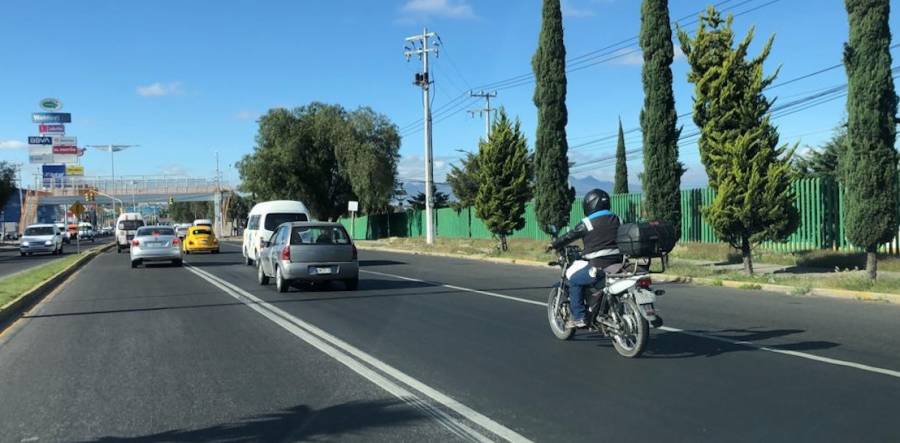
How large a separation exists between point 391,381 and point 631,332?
8.48 feet

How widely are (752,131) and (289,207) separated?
1406 cm

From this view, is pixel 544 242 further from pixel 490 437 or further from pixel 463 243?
pixel 490 437

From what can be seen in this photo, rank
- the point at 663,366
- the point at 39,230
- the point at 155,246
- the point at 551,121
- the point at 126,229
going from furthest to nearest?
the point at 126,229 < the point at 39,230 < the point at 551,121 < the point at 155,246 < the point at 663,366

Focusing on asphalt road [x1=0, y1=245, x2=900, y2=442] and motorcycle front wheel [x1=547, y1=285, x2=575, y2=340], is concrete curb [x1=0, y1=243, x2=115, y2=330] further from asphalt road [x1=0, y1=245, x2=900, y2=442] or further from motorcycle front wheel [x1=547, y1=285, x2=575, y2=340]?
motorcycle front wheel [x1=547, y1=285, x2=575, y2=340]

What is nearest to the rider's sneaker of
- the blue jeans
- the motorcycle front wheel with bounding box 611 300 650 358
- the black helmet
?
the blue jeans

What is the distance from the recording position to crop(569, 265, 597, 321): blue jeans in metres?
7.84

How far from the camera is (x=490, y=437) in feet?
16.5

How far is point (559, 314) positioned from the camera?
8.73m

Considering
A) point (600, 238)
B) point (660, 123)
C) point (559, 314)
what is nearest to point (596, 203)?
point (600, 238)

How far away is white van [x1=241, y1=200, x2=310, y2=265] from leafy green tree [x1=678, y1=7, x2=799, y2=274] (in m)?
12.6

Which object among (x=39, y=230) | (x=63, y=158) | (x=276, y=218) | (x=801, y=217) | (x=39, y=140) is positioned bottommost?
(x=801, y=217)

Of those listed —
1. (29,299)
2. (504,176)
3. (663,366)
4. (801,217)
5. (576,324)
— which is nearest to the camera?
(663,366)

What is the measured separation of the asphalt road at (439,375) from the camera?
529 cm

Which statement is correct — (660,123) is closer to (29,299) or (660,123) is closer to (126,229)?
(29,299)
